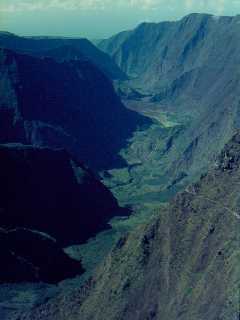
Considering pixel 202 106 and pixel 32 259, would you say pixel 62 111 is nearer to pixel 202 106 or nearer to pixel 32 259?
pixel 202 106

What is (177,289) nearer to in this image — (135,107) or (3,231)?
(3,231)

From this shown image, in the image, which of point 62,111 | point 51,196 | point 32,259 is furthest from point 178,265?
point 62,111

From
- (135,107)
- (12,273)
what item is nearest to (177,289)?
(12,273)

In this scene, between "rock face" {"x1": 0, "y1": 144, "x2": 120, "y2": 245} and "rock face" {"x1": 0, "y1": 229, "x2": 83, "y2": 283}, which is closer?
"rock face" {"x1": 0, "y1": 229, "x2": 83, "y2": 283}

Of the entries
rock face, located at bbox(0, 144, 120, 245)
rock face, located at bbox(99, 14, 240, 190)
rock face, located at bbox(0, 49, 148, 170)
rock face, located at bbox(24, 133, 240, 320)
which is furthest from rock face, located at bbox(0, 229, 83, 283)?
rock face, located at bbox(0, 49, 148, 170)

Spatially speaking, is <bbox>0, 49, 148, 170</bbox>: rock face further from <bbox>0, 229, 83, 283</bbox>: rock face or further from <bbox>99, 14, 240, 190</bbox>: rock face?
<bbox>0, 229, 83, 283</bbox>: rock face

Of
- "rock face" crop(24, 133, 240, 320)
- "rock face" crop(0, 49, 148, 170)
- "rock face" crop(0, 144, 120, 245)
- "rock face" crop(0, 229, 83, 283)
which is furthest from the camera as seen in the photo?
"rock face" crop(0, 49, 148, 170)

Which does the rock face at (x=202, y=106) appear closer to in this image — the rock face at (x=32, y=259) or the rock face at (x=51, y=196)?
the rock face at (x=51, y=196)
